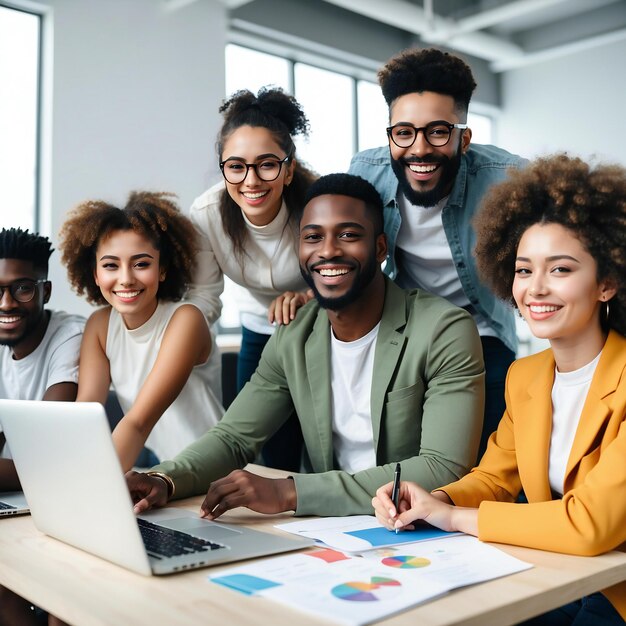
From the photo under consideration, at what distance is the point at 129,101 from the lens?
5.85 m

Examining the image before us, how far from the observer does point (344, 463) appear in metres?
2.04

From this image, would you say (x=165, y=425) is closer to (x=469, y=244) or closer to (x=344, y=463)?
(x=344, y=463)

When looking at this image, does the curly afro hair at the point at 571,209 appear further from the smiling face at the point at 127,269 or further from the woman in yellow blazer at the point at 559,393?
the smiling face at the point at 127,269

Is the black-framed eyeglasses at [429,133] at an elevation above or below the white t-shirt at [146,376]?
above

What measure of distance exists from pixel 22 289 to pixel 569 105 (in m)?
8.38

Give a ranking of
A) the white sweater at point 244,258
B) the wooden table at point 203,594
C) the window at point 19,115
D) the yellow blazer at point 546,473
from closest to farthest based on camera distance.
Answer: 1. the wooden table at point 203,594
2. the yellow blazer at point 546,473
3. the white sweater at point 244,258
4. the window at point 19,115

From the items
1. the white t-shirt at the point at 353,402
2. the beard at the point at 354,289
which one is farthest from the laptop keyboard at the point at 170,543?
the beard at the point at 354,289

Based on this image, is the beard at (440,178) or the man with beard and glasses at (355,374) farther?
the beard at (440,178)

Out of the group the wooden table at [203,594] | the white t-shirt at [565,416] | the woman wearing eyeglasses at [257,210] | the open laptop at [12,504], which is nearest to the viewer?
the wooden table at [203,594]

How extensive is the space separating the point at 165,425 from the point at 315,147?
17.4ft

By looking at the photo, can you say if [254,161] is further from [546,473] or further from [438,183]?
[546,473]

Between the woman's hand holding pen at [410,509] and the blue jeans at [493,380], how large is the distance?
978 mm

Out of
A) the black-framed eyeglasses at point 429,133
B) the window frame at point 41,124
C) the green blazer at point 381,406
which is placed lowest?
the green blazer at point 381,406

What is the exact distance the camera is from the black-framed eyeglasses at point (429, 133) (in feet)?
7.43
